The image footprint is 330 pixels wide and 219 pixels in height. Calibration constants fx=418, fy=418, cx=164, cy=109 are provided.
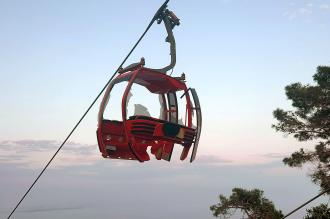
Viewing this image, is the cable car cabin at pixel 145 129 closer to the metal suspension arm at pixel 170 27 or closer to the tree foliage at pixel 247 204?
the metal suspension arm at pixel 170 27

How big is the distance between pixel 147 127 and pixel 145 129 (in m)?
0.05

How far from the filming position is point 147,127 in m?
6.96

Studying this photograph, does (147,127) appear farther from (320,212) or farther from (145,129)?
(320,212)

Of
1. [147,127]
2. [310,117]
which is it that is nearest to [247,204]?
[310,117]

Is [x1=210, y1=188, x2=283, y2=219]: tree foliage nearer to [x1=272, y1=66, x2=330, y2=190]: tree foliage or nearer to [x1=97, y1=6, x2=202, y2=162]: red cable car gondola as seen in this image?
[x1=272, y1=66, x2=330, y2=190]: tree foliage

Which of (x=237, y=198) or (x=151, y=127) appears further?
(x=237, y=198)

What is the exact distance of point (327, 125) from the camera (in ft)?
83.0

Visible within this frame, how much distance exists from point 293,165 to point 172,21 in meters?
20.4

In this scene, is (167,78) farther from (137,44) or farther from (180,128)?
(137,44)

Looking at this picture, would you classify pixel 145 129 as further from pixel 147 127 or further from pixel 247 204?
pixel 247 204

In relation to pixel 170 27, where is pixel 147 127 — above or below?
below

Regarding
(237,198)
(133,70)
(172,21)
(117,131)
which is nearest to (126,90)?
(133,70)

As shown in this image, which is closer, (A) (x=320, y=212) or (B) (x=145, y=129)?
(B) (x=145, y=129)

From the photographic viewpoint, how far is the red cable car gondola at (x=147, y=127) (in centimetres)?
699
